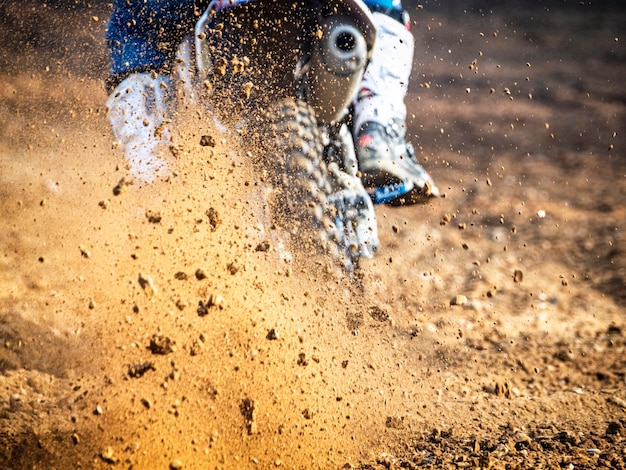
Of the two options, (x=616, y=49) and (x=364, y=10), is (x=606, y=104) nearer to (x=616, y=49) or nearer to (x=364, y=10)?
(x=616, y=49)

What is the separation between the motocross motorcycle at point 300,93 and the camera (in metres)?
2.16

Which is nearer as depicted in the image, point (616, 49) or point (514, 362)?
point (514, 362)

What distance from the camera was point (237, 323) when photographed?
71.2 inches

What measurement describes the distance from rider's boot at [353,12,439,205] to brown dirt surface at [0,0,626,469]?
8.6 inches

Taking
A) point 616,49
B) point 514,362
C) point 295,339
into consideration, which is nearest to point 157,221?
point 295,339

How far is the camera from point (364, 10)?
2.15 meters

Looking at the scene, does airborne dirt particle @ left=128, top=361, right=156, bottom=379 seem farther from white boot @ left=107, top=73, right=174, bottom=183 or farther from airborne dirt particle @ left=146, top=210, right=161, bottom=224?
white boot @ left=107, top=73, right=174, bottom=183

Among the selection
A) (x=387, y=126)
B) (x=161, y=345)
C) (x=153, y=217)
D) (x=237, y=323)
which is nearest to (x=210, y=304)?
(x=237, y=323)

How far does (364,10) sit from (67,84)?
173cm

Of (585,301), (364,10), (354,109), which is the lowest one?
(585,301)

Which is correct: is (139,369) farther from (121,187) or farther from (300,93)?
(300,93)

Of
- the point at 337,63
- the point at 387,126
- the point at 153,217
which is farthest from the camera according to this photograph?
the point at 387,126

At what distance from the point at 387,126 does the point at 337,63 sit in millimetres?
462

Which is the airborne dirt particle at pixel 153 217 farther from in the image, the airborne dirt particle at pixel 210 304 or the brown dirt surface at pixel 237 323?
the airborne dirt particle at pixel 210 304
